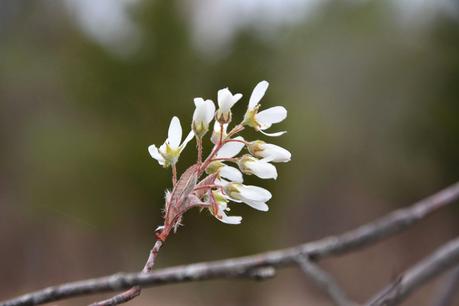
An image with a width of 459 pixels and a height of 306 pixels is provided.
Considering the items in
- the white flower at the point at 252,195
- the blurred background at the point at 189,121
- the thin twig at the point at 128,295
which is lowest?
the thin twig at the point at 128,295

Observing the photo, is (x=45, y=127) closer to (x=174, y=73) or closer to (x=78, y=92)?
(x=78, y=92)

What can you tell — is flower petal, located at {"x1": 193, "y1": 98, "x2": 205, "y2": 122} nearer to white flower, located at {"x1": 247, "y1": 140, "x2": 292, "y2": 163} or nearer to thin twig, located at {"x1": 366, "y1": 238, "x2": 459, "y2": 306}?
white flower, located at {"x1": 247, "y1": 140, "x2": 292, "y2": 163}

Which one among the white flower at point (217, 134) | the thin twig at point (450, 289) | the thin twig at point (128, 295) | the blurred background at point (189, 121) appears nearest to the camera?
the thin twig at point (128, 295)

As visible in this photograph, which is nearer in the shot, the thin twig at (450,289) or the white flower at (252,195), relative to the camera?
the white flower at (252,195)

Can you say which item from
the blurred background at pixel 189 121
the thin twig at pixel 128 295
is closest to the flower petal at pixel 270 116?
the thin twig at pixel 128 295

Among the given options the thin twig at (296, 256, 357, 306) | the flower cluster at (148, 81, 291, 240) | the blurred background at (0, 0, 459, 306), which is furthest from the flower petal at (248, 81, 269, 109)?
the blurred background at (0, 0, 459, 306)

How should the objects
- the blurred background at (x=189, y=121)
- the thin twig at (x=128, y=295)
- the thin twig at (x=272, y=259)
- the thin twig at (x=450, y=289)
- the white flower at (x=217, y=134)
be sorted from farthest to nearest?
1. the blurred background at (x=189, y=121)
2. the thin twig at (x=450, y=289)
3. the white flower at (x=217, y=134)
4. the thin twig at (x=128, y=295)
5. the thin twig at (x=272, y=259)

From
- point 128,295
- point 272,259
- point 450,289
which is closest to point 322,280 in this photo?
point 272,259

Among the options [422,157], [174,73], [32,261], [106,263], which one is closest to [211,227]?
[174,73]

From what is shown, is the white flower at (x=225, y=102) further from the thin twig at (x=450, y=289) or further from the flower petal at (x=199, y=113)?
the thin twig at (x=450, y=289)
